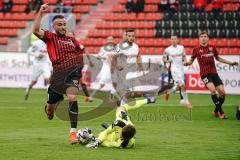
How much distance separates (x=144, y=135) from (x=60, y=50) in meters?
2.78

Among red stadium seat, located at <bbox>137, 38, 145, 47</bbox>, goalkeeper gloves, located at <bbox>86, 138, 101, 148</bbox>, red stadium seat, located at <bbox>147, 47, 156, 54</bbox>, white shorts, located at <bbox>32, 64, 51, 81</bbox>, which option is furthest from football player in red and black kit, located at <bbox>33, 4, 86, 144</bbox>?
red stadium seat, located at <bbox>137, 38, 145, 47</bbox>

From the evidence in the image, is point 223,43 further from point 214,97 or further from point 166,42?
point 214,97

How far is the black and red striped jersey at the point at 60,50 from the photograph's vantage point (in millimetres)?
13219

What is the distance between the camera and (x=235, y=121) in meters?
17.8

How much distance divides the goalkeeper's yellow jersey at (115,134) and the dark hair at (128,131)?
38cm

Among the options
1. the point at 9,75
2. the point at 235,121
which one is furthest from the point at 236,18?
the point at 235,121

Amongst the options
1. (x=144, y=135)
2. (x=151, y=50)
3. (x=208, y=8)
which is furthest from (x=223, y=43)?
(x=144, y=135)

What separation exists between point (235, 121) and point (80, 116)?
442 centimetres

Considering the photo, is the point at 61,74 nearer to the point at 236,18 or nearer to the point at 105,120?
the point at 105,120

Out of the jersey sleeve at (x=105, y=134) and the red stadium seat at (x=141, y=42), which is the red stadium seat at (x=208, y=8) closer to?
the red stadium seat at (x=141, y=42)

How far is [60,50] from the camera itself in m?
13.2

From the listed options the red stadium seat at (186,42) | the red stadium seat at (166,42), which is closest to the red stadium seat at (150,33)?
the red stadium seat at (166,42)

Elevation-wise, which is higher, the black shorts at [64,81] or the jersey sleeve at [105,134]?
the black shorts at [64,81]

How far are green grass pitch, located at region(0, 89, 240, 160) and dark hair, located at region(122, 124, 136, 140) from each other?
0.29 metres
